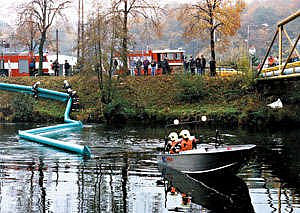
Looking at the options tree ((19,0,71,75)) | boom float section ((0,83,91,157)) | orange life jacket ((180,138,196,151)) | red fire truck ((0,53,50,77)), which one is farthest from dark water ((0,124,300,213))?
red fire truck ((0,53,50,77))

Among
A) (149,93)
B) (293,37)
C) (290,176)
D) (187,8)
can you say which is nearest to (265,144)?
(290,176)

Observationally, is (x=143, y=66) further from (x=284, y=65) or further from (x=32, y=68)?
(x=284, y=65)

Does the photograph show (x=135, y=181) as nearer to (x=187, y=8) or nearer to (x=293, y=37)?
(x=187, y=8)

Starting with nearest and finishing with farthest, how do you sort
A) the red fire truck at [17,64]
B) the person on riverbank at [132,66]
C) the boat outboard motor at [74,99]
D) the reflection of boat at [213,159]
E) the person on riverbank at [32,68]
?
the reflection of boat at [213,159], the boat outboard motor at [74,99], the person on riverbank at [132,66], the person on riverbank at [32,68], the red fire truck at [17,64]

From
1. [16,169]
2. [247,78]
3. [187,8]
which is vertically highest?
[187,8]

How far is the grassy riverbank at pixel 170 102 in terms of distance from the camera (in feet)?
159

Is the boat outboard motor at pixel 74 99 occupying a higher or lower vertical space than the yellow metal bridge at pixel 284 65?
lower

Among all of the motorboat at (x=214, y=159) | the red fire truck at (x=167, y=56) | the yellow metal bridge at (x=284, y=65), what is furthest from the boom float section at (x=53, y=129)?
the red fire truck at (x=167, y=56)

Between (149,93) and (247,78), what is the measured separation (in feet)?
29.1

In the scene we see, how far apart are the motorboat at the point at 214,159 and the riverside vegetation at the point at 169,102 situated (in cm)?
2132

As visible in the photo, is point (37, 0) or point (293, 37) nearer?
point (37, 0)

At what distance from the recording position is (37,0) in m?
65.1

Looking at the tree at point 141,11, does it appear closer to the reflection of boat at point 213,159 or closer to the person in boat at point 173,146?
the person in boat at point 173,146

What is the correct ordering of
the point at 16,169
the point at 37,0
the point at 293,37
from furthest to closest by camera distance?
the point at 293,37
the point at 37,0
the point at 16,169
